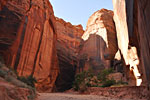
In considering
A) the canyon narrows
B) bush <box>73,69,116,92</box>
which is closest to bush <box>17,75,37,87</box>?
the canyon narrows

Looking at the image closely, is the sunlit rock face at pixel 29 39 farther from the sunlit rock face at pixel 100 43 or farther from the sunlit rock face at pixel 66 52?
the sunlit rock face at pixel 100 43

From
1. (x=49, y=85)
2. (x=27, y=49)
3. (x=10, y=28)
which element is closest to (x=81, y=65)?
(x=49, y=85)

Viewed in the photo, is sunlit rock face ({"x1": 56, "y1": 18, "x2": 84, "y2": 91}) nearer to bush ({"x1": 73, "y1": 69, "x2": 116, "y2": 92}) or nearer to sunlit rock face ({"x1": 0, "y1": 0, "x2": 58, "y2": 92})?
sunlit rock face ({"x1": 0, "y1": 0, "x2": 58, "y2": 92})

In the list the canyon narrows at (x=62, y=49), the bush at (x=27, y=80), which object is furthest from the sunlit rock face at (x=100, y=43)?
the bush at (x=27, y=80)

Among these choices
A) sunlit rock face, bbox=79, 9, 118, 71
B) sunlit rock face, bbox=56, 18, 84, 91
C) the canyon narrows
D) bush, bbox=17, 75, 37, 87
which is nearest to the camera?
the canyon narrows

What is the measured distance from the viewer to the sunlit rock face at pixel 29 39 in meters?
18.9

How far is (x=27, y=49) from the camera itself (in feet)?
67.9

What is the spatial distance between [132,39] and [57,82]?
22239 millimetres

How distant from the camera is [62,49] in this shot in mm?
34156

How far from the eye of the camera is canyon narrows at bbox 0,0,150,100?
13.1 meters

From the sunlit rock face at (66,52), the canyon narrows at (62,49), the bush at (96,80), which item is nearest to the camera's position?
the canyon narrows at (62,49)

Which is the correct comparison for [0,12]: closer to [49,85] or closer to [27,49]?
[27,49]

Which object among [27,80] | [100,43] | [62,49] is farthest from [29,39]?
[100,43]

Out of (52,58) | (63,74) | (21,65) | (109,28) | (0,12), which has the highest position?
(109,28)
